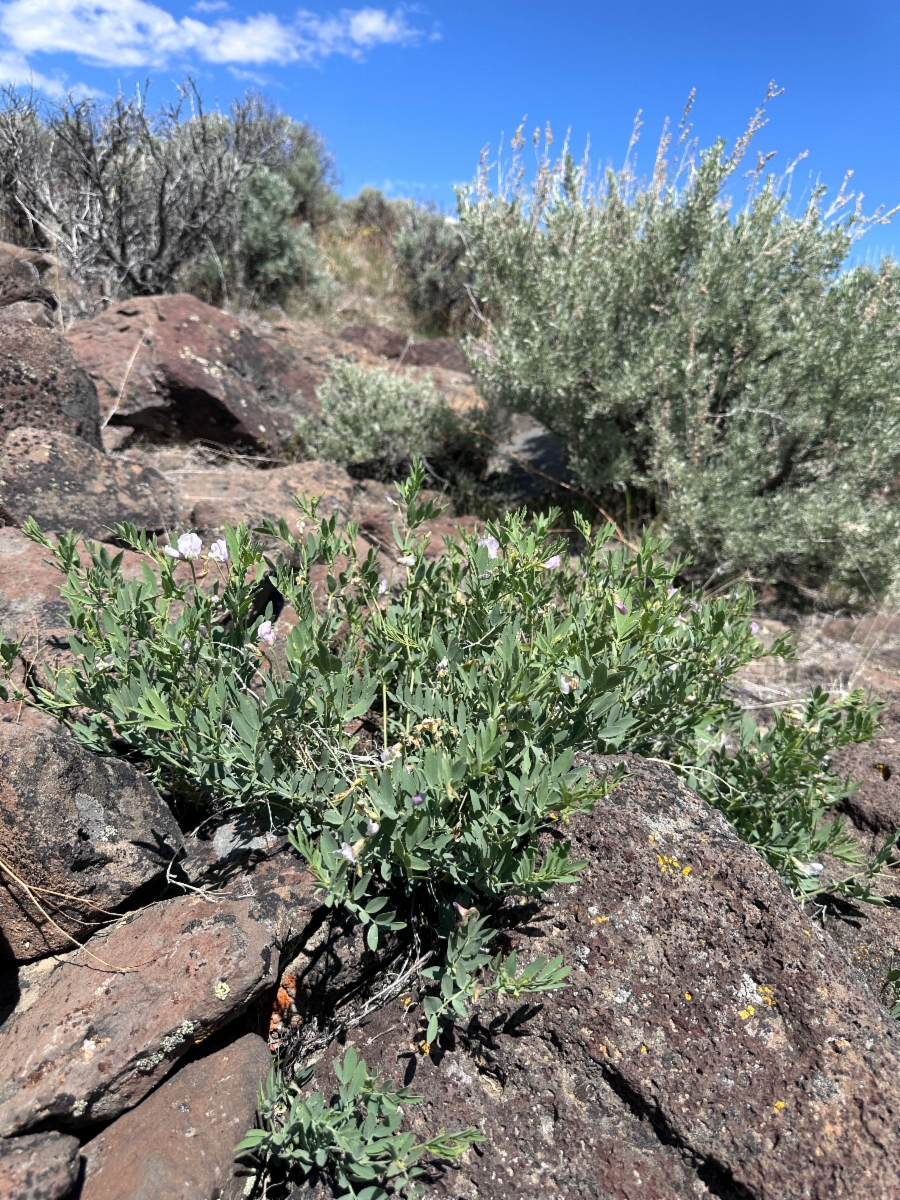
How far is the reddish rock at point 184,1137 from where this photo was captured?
135 cm

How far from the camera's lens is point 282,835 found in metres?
1.92

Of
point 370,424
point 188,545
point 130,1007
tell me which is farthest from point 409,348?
point 130,1007

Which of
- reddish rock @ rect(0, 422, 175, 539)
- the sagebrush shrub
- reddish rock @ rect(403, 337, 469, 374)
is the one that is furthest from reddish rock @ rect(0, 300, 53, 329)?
the sagebrush shrub

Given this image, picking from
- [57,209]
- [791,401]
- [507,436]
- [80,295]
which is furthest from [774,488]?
[57,209]

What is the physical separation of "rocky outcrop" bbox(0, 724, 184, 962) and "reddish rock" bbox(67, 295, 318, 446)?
3.76 metres

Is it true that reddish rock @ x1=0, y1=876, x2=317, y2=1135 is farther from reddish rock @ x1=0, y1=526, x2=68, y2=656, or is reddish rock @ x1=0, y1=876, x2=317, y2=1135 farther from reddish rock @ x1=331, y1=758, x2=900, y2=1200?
reddish rock @ x1=0, y1=526, x2=68, y2=656

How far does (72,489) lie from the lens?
3166 mm

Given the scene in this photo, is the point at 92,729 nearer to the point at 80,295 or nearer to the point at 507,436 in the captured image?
the point at 507,436

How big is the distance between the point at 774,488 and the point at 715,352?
3.34 ft

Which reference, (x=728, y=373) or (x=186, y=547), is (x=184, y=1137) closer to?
(x=186, y=547)

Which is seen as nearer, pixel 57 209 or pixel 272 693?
pixel 272 693

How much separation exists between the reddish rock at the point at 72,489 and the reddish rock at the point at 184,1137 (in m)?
2.16

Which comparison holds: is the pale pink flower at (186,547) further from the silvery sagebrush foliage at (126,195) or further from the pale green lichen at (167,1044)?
the silvery sagebrush foliage at (126,195)

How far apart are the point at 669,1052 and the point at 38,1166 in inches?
46.2
